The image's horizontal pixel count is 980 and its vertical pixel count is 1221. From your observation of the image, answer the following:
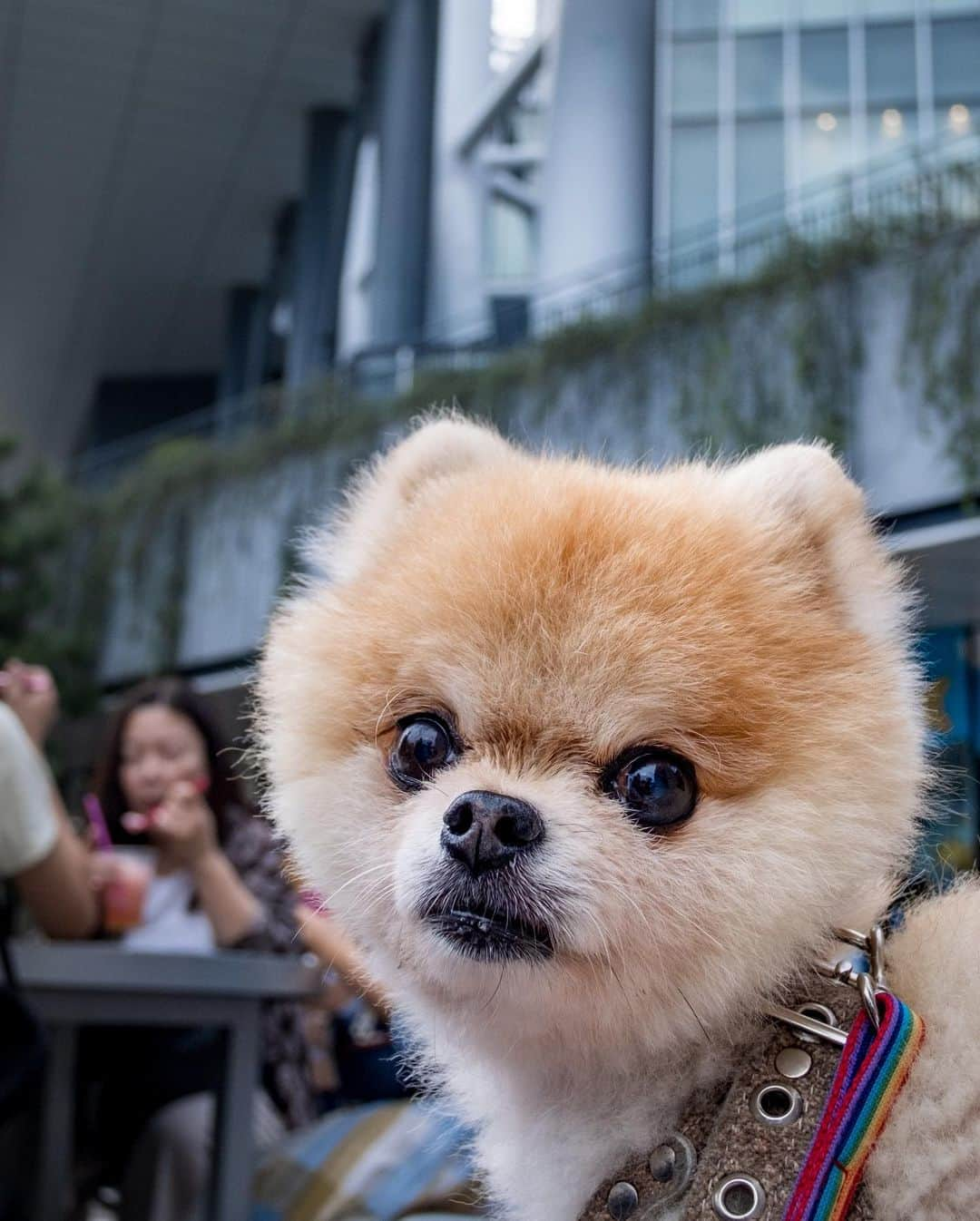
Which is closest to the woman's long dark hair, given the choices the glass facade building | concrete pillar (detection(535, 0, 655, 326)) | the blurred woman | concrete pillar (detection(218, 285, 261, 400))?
the blurred woman

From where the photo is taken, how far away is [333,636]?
1256mm

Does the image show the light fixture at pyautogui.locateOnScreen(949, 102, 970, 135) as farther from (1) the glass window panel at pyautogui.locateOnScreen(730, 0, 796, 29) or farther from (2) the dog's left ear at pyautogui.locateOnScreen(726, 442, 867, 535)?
(2) the dog's left ear at pyautogui.locateOnScreen(726, 442, 867, 535)

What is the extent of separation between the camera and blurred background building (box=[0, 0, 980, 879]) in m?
7.97

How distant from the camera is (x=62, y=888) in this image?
2.75 metres

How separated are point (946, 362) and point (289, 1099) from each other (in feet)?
19.7

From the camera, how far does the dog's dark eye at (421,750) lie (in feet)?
3.79

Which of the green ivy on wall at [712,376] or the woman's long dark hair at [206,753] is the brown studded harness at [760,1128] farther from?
the green ivy on wall at [712,376]

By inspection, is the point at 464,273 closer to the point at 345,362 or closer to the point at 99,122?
the point at 345,362

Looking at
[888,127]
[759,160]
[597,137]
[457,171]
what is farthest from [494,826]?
[457,171]

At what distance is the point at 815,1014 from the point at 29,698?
6.86 ft

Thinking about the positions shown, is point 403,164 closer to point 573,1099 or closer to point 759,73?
point 759,73

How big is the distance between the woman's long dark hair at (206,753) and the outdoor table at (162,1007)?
79 cm

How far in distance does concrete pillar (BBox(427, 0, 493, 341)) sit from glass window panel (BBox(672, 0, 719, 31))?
2.46m

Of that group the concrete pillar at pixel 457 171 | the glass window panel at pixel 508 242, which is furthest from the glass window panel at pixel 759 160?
the glass window panel at pixel 508 242
